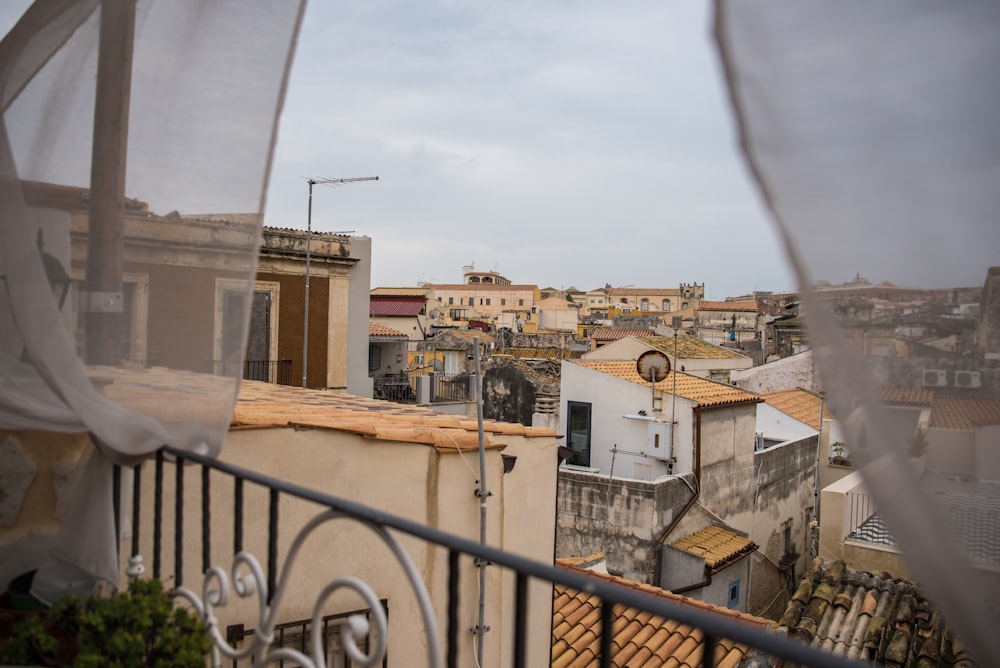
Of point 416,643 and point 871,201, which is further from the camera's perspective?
point 416,643

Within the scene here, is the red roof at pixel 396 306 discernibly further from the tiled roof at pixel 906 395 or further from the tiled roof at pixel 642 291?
the tiled roof at pixel 642 291

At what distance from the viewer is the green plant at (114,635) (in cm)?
170

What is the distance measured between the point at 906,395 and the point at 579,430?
1303 centimetres

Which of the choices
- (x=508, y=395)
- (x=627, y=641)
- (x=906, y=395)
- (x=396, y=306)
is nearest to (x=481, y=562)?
(x=627, y=641)

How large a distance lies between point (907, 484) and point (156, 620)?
1.67 meters

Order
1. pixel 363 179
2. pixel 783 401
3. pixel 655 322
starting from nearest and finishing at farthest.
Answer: pixel 363 179
pixel 783 401
pixel 655 322

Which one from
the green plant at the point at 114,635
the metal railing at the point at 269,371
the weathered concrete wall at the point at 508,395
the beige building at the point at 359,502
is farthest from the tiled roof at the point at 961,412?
the weathered concrete wall at the point at 508,395

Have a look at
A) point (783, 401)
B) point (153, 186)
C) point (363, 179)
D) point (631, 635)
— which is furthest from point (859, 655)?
point (783, 401)

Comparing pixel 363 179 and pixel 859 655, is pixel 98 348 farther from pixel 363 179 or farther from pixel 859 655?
pixel 363 179

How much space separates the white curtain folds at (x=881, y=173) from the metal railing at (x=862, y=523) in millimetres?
8035

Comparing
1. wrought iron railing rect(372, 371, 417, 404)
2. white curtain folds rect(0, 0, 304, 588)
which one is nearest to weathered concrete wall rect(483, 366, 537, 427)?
wrought iron railing rect(372, 371, 417, 404)

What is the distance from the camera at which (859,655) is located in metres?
6.01

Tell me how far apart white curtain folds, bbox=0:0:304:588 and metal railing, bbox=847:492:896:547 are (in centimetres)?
783

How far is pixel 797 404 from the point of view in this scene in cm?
1705
